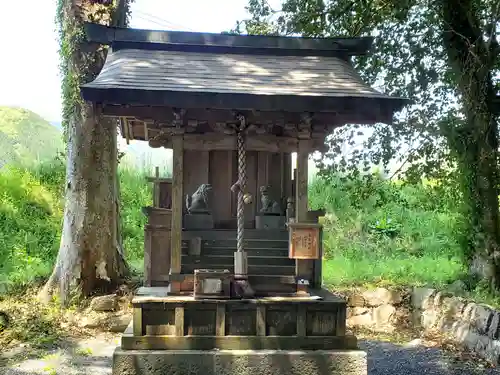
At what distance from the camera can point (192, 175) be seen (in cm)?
739


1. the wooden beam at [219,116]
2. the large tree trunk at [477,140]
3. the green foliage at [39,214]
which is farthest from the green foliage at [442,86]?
the green foliage at [39,214]

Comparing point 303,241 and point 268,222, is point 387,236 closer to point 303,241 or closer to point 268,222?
point 268,222

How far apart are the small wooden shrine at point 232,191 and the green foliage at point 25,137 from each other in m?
11.8

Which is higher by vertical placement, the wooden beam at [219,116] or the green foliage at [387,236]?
the wooden beam at [219,116]

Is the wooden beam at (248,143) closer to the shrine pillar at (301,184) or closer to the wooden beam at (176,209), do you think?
the shrine pillar at (301,184)

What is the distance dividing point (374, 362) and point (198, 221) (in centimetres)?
325

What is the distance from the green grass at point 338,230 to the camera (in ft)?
36.5

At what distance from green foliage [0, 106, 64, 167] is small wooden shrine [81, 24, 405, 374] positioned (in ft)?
38.8

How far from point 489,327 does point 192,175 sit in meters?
4.77

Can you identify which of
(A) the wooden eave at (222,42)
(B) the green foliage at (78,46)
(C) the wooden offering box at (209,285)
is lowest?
(C) the wooden offering box at (209,285)

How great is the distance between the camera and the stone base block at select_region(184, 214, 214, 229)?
6887 mm

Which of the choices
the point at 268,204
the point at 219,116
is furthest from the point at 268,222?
the point at 219,116

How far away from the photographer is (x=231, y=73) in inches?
250

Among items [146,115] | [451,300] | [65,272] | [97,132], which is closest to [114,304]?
[65,272]
